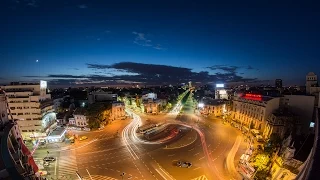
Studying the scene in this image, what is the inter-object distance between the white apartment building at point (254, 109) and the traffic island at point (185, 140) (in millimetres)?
23942

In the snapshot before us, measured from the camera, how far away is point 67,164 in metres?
51.8

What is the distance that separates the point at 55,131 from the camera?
72.1 m

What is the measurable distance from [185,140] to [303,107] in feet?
143

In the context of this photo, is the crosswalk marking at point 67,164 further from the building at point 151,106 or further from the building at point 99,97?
the building at point 151,106

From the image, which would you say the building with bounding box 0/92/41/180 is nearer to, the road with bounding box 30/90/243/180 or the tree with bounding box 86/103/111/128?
the road with bounding box 30/90/243/180

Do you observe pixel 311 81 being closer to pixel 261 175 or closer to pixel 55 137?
pixel 261 175

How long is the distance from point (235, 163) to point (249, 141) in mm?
19605

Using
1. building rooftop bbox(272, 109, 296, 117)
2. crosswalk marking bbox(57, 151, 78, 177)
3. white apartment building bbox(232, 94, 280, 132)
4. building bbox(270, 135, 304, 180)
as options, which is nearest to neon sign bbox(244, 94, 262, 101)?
white apartment building bbox(232, 94, 280, 132)

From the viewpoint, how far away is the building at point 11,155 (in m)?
25.6

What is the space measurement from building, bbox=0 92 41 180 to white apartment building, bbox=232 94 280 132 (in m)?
74.8

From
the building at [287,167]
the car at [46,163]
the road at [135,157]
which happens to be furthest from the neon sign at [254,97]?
the car at [46,163]

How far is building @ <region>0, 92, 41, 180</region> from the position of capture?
83.9 ft

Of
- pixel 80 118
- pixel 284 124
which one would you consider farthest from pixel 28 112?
pixel 284 124

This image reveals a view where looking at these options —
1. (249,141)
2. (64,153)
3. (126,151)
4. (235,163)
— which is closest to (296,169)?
(235,163)
